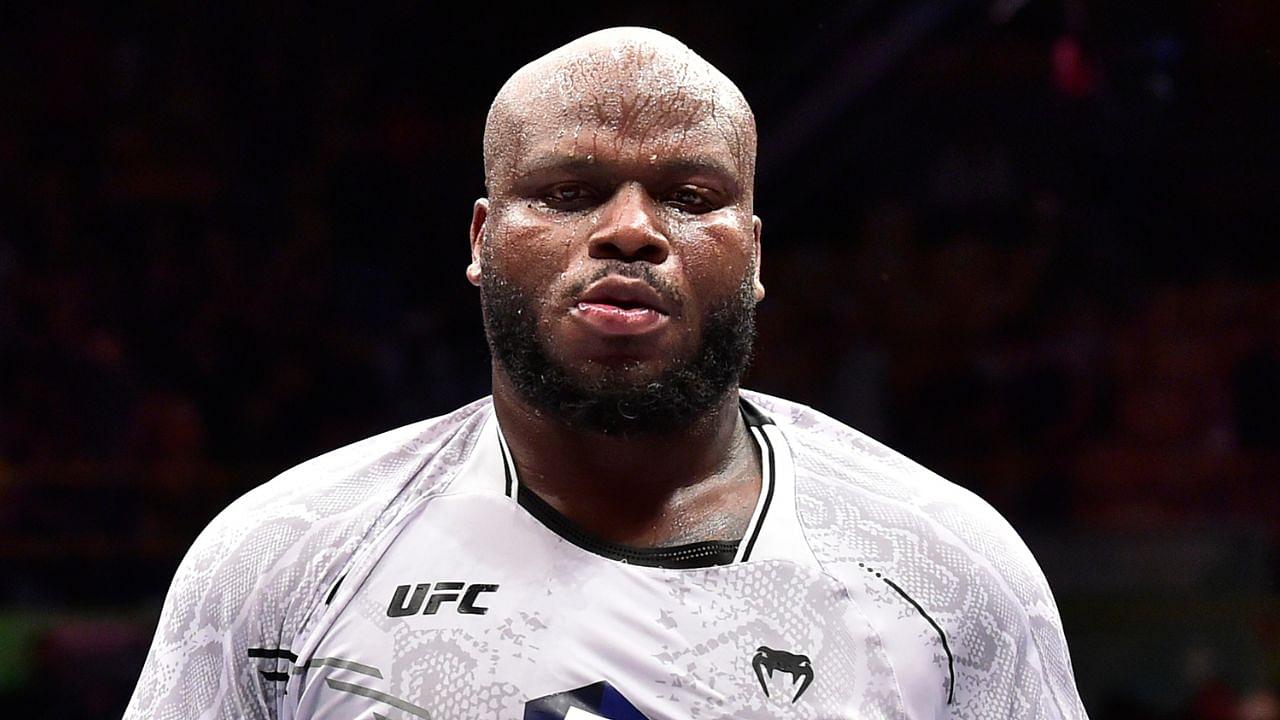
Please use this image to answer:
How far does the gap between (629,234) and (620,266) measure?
0.03 meters

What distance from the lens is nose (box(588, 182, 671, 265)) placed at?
140 centimetres

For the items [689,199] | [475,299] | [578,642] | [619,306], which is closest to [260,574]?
[578,642]

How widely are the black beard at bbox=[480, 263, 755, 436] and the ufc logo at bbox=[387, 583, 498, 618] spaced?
19 centimetres

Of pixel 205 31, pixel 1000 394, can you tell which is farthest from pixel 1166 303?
pixel 205 31

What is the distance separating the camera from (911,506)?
1.54m

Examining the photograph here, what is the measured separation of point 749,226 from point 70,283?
2492 millimetres

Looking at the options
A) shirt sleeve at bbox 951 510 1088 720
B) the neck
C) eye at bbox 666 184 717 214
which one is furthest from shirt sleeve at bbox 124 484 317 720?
shirt sleeve at bbox 951 510 1088 720

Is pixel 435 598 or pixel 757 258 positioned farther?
pixel 757 258

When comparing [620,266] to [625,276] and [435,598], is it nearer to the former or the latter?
[625,276]

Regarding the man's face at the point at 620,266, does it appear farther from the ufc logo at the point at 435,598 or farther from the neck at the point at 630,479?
the ufc logo at the point at 435,598

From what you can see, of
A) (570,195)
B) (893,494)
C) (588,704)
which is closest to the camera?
(588,704)

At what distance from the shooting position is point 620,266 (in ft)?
4.58

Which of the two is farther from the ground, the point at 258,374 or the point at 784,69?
the point at 784,69

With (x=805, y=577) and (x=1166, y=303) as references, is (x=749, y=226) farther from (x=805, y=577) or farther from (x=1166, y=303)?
(x=1166, y=303)
